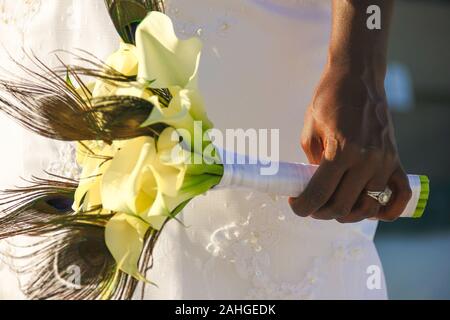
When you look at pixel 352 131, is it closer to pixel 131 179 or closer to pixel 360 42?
pixel 360 42

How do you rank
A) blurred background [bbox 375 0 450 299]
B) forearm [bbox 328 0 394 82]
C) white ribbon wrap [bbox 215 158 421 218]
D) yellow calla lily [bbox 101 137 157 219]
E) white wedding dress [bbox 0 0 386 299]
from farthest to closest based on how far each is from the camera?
blurred background [bbox 375 0 450 299] < white wedding dress [bbox 0 0 386 299] < forearm [bbox 328 0 394 82] < white ribbon wrap [bbox 215 158 421 218] < yellow calla lily [bbox 101 137 157 219]

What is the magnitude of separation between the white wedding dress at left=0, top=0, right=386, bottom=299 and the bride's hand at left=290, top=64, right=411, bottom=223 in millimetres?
188

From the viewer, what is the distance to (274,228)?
5.08 ft

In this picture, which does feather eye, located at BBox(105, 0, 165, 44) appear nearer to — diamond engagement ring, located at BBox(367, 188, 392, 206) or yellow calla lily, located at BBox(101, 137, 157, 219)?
yellow calla lily, located at BBox(101, 137, 157, 219)

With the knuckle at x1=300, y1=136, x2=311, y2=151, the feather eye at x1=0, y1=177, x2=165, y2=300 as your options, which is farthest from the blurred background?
the feather eye at x1=0, y1=177, x2=165, y2=300

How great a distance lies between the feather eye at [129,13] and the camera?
1.24m

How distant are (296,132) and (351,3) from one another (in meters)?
0.28

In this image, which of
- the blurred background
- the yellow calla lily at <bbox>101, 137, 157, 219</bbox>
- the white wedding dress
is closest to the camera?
the yellow calla lily at <bbox>101, 137, 157, 219</bbox>

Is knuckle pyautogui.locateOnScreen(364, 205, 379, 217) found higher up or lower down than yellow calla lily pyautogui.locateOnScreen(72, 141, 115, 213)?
lower down

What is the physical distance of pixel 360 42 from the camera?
1353mm

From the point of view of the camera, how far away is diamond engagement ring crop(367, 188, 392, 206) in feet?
4.20

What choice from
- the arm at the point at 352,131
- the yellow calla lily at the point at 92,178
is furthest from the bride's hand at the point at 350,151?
the yellow calla lily at the point at 92,178

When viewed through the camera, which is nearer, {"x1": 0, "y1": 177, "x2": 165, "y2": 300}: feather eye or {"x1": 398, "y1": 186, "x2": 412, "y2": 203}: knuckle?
{"x1": 0, "y1": 177, "x2": 165, "y2": 300}: feather eye

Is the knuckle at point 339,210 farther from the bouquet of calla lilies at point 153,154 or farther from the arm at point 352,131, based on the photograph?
the bouquet of calla lilies at point 153,154
